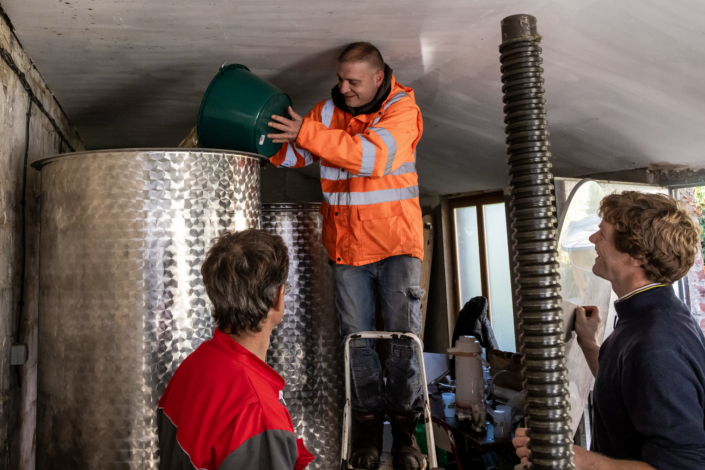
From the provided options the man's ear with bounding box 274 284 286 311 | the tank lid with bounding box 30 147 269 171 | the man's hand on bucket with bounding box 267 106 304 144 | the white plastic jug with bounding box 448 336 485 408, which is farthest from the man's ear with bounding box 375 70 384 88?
the white plastic jug with bounding box 448 336 485 408

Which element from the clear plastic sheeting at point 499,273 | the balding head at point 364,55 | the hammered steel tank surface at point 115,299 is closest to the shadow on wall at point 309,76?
the balding head at point 364,55

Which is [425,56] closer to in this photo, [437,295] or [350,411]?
[350,411]

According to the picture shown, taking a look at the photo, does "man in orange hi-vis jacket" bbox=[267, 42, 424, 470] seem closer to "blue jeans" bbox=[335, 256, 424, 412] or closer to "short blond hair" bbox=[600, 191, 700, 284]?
"blue jeans" bbox=[335, 256, 424, 412]

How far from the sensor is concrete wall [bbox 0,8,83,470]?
2.04 m

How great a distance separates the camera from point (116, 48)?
2416 mm

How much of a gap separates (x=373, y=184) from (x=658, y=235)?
118 centimetres

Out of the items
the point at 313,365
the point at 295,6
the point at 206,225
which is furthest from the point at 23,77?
the point at 313,365

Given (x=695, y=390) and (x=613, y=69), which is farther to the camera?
(x=613, y=69)

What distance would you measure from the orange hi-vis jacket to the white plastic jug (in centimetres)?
94

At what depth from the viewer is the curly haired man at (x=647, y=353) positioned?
4.66ft

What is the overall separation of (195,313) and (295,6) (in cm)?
128

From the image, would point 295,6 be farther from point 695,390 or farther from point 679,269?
point 695,390

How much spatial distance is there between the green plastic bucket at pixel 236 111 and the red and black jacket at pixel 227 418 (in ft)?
3.77

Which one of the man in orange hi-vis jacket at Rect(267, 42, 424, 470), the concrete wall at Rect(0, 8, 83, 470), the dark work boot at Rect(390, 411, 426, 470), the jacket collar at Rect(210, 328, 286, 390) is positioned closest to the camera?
the jacket collar at Rect(210, 328, 286, 390)
